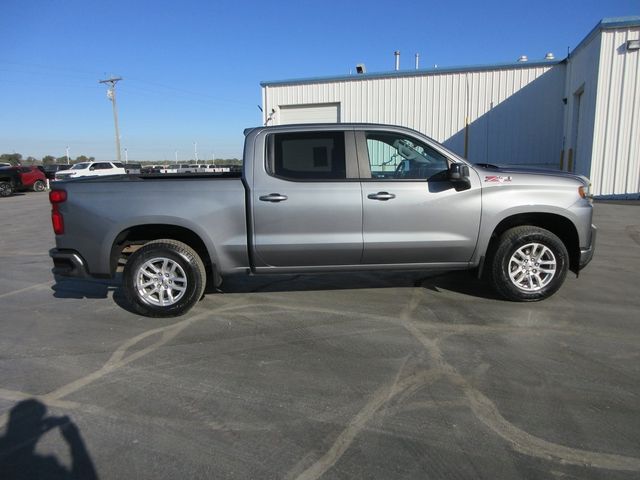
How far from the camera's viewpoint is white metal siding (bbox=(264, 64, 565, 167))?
20.3 metres

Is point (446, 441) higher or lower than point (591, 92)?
lower

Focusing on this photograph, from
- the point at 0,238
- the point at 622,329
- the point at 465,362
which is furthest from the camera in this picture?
the point at 0,238

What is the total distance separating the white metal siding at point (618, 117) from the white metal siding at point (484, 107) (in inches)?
203

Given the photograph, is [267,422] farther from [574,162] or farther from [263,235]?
[574,162]

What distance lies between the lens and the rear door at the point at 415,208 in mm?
4969

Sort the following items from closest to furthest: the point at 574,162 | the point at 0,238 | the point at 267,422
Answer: the point at 267,422, the point at 0,238, the point at 574,162

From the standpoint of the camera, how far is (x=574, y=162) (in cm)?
1797

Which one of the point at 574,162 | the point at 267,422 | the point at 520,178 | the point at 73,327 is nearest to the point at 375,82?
the point at 574,162

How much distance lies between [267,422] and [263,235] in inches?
89.5

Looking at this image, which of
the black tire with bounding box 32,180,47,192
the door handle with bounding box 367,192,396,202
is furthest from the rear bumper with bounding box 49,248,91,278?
the black tire with bounding box 32,180,47,192

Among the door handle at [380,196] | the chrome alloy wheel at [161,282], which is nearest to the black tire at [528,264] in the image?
the door handle at [380,196]

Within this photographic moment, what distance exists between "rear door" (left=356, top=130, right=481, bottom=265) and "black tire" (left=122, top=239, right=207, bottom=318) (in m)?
1.83

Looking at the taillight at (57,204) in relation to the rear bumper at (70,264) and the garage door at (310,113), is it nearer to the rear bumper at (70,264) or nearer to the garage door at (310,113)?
the rear bumper at (70,264)

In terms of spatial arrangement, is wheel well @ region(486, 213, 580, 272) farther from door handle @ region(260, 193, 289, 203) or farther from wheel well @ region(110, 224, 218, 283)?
wheel well @ region(110, 224, 218, 283)
